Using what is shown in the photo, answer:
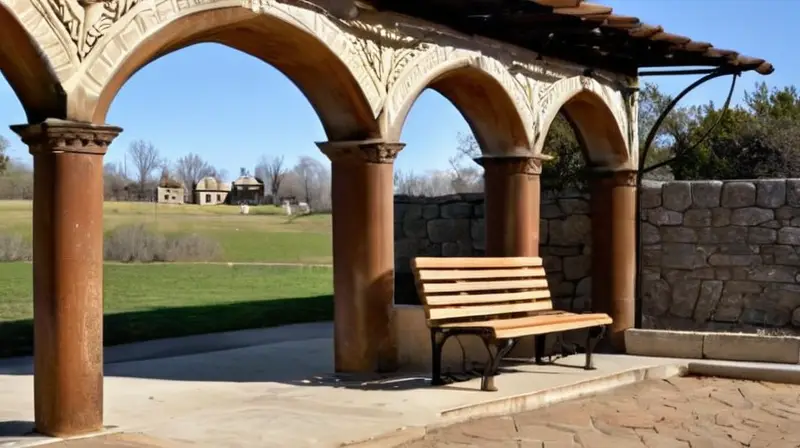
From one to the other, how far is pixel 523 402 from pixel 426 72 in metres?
2.84

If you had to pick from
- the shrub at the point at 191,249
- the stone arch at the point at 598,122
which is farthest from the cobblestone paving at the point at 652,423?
the shrub at the point at 191,249

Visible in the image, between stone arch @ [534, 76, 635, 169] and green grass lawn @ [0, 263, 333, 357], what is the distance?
17.7ft

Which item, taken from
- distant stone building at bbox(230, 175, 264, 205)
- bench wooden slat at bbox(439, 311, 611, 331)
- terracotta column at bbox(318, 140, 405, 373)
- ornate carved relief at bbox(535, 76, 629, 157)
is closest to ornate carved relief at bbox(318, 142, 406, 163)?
terracotta column at bbox(318, 140, 405, 373)

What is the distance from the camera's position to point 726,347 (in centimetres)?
884

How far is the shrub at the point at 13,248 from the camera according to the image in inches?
1117

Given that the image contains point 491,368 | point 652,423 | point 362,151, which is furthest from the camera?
point 362,151

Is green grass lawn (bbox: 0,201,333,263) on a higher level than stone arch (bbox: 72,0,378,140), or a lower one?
lower

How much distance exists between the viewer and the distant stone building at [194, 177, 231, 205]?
55.6 m

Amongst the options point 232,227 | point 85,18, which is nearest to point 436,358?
point 85,18

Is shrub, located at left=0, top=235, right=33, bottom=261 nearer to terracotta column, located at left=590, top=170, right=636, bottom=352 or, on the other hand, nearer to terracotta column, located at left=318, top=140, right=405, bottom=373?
terracotta column, located at left=590, top=170, right=636, bottom=352

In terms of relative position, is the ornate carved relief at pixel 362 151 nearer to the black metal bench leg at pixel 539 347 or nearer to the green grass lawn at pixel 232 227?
the black metal bench leg at pixel 539 347

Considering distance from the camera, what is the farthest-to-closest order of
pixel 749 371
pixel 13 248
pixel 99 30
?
pixel 13 248 → pixel 749 371 → pixel 99 30

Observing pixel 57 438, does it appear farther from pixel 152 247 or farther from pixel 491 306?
pixel 152 247

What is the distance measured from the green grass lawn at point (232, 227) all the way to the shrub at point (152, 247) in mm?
703
